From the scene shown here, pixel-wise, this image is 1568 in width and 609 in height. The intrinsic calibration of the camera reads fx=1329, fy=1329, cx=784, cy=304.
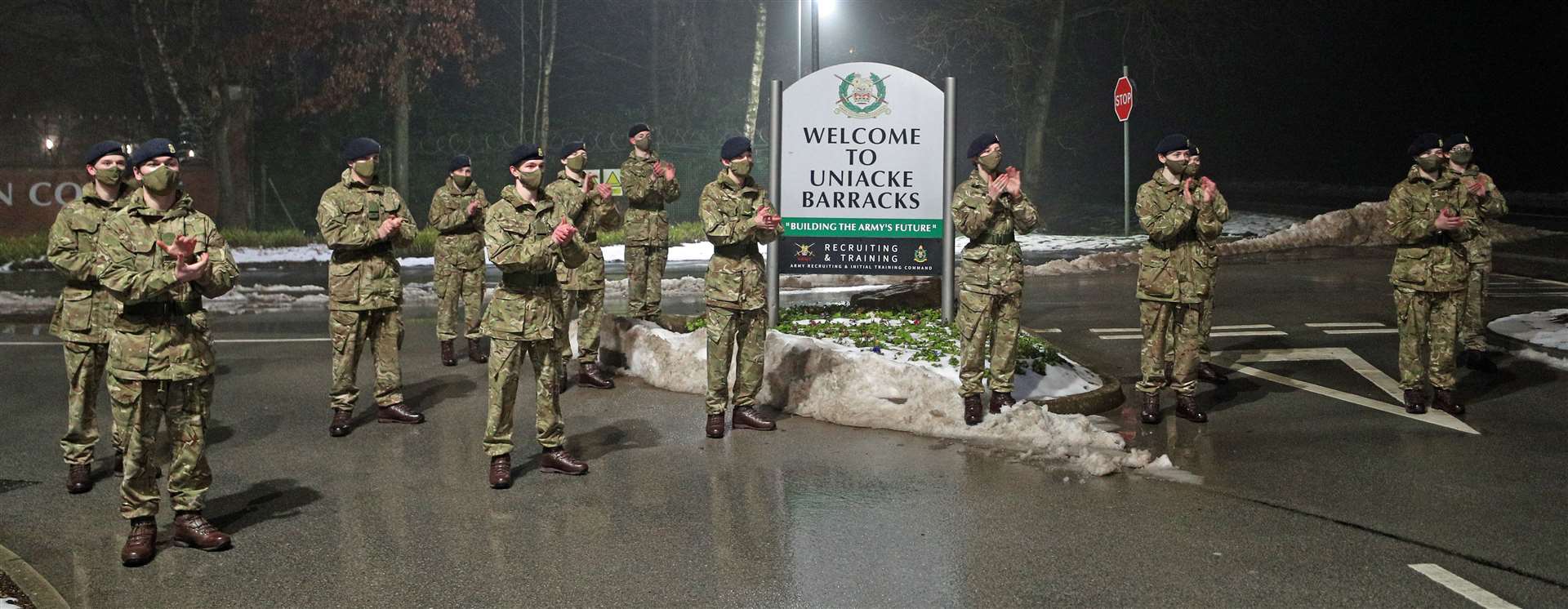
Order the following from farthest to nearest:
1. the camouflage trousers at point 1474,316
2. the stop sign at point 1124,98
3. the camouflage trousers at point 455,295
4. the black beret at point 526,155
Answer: the stop sign at point 1124,98 < the camouflage trousers at point 455,295 < the camouflage trousers at point 1474,316 < the black beret at point 526,155

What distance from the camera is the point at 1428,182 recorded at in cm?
951

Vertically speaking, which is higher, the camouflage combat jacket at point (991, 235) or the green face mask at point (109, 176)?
the green face mask at point (109, 176)

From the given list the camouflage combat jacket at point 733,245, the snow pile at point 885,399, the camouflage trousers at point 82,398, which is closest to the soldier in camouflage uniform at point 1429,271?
the snow pile at point 885,399

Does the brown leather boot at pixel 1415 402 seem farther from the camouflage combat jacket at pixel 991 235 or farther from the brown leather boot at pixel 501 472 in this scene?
the brown leather boot at pixel 501 472

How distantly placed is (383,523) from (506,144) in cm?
2950

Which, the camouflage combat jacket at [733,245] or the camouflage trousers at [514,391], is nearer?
the camouflage trousers at [514,391]

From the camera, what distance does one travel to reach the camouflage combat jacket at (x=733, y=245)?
9.08m

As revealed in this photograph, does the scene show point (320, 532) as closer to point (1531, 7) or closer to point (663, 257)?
point (663, 257)

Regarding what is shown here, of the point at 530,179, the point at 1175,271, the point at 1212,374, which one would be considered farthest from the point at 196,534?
the point at 1212,374

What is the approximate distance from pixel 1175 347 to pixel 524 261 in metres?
4.78

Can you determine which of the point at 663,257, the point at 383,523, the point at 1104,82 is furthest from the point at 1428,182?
the point at 1104,82

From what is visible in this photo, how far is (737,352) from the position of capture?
30.6 feet

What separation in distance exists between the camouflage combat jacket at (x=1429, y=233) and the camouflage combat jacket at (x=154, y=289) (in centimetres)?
767

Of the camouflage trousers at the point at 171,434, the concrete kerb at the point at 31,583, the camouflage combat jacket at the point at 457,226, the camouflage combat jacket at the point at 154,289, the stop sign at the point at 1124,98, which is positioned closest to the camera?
the concrete kerb at the point at 31,583
